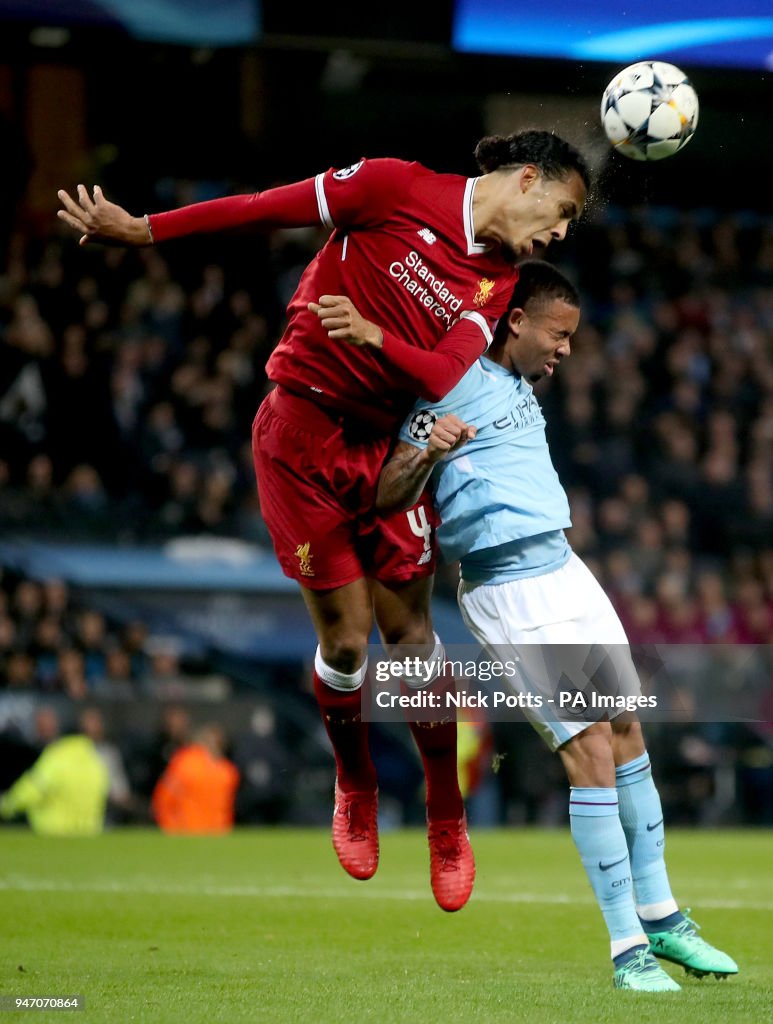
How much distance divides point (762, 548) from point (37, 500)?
6849 millimetres

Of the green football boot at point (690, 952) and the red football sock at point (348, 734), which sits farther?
the red football sock at point (348, 734)

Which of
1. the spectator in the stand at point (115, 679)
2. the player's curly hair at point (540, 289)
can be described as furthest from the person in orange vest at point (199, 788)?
the player's curly hair at point (540, 289)

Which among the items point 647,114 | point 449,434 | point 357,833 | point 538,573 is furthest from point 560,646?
point 647,114

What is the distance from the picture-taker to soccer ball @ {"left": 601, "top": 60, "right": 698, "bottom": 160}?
5.19m

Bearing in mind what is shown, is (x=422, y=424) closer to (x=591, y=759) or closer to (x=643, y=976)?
(x=591, y=759)

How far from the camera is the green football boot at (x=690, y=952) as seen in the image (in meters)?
4.80

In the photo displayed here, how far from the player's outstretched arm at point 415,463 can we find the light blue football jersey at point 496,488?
0.30 feet

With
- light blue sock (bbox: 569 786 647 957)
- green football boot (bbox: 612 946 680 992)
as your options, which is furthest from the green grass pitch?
light blue sock (bbox: 569 786 647 957)

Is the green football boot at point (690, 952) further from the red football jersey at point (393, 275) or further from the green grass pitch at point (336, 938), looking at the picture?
the red football jersey at point (393, 275)

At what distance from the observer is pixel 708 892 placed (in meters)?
8.08

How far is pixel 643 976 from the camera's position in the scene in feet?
15.0

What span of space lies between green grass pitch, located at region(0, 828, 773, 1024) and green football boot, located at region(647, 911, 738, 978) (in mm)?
67

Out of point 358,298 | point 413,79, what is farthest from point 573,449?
point 358,298

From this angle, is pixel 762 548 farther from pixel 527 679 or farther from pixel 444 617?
pixel 527 679
